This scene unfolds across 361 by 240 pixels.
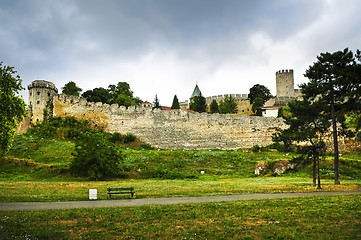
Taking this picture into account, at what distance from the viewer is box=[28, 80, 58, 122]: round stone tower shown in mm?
47812

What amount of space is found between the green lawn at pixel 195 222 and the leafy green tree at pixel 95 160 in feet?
45.0

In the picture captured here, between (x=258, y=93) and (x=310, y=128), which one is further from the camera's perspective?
(x=258, y=93)

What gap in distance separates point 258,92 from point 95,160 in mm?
52496

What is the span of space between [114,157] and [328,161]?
20349 mm

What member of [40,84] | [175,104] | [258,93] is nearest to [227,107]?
[258,93]

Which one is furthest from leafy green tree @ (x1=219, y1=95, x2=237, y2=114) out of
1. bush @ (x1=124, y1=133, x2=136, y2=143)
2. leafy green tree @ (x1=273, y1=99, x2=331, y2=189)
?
leafy green tree @ (x1=273, y1=99, x2=331, y2=189)

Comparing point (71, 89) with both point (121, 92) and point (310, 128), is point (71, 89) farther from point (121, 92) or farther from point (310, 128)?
point (310, 128)

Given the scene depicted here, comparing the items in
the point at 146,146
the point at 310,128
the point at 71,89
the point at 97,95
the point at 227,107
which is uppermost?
the point at 71,89

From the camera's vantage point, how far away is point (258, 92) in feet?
230

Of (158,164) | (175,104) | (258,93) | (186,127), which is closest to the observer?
(158,164)

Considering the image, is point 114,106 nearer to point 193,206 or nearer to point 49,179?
point 49,179

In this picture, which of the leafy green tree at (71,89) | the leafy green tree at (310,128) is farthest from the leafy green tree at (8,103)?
the leafy green tree at (71,89)

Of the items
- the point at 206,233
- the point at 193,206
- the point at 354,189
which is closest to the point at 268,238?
the point at 206,233

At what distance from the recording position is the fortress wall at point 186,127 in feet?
139
